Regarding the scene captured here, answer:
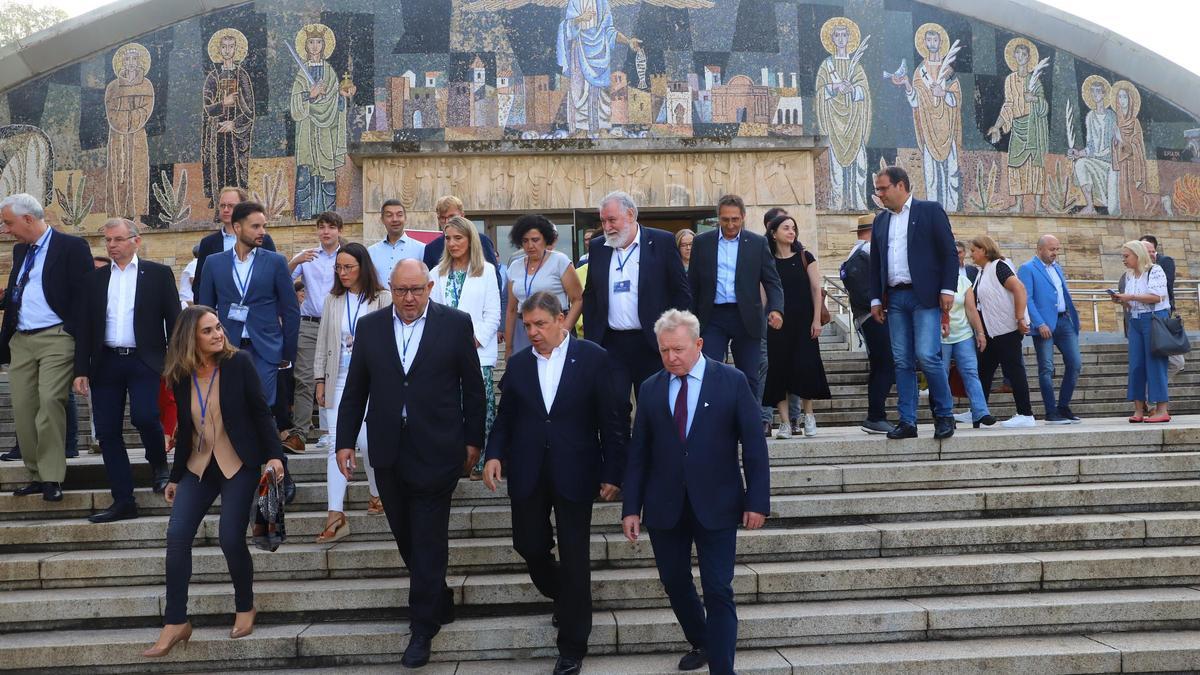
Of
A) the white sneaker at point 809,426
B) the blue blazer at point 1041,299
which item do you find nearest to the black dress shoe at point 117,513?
the white sneaker at point 809,426

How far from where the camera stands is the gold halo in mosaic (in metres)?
18.0

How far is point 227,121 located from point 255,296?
13.0 meters

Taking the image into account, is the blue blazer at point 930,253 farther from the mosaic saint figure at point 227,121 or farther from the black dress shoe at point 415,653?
the mosaic saint figure at point 227,121

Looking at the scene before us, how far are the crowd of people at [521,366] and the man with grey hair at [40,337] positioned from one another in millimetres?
16

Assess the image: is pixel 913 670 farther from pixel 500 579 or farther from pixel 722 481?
pixel 500 579

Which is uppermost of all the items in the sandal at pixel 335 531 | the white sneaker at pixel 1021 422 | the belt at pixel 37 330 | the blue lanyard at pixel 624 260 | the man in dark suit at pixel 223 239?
the man in dark suit at pixel 223 239

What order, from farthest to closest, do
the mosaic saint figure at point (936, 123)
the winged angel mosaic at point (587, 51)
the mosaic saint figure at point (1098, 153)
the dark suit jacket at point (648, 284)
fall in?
the mosaic saint figure at point (1098, 153) → the mosaic saint figure at point (936, 123) → the winged angel mosaic at point (587, 51) → the dark suit jacket at point (648, 284)

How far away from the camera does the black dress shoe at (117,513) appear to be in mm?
5328

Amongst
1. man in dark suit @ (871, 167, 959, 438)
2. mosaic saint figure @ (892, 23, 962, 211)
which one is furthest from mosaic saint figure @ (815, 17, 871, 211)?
man in dark suit @ (871, 167, 959, 438)

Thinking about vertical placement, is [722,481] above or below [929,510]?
above

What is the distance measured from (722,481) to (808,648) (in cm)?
114

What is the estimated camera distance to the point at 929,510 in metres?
5.27

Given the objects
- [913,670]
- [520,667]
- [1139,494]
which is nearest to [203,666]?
[520,667]

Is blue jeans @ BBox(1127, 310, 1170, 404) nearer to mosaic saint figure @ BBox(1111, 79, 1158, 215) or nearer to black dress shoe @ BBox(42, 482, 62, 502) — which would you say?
black dress shoe @ BBox(42, 482, 62, 502)
